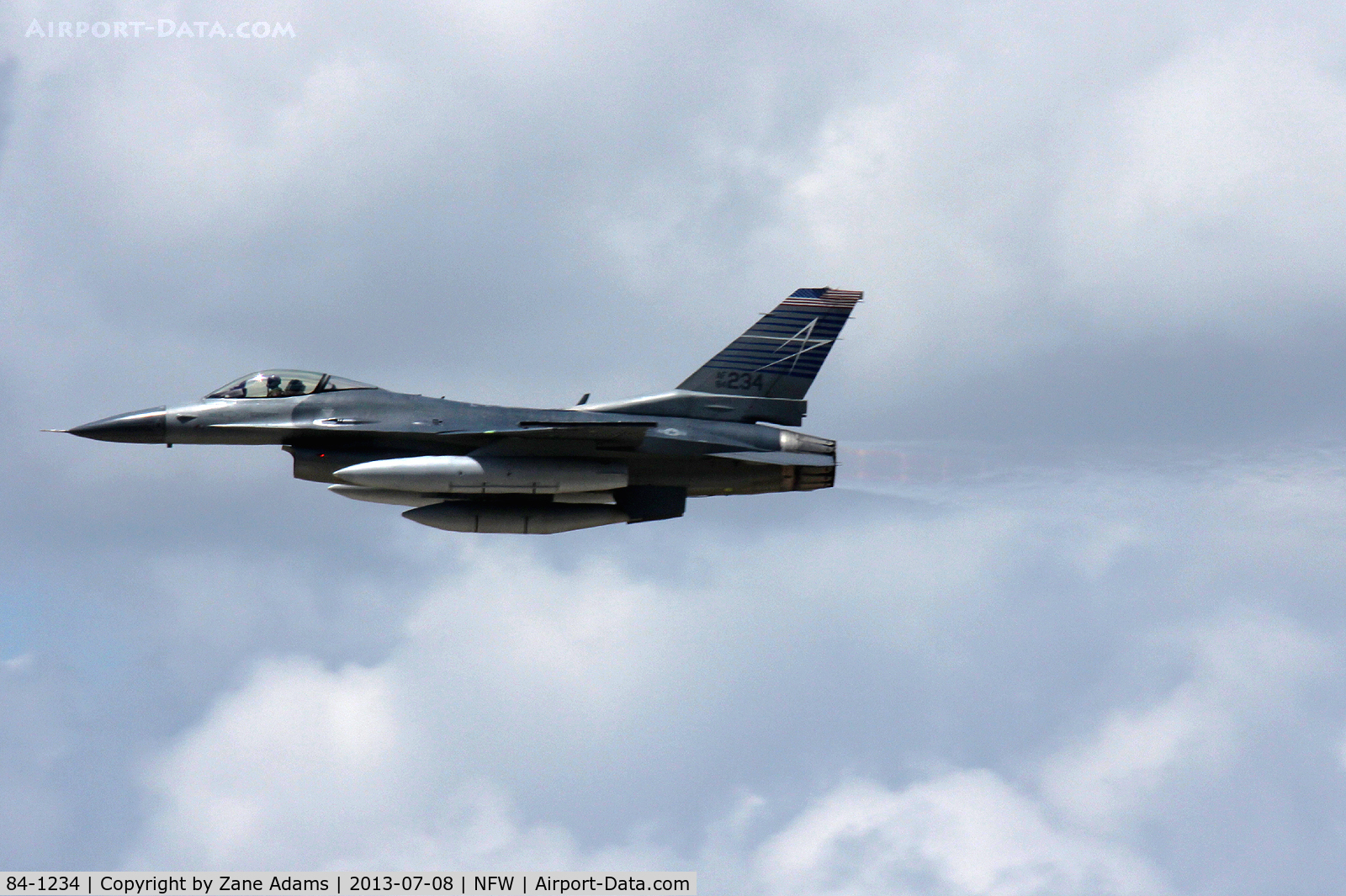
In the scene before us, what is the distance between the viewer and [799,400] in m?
25.9

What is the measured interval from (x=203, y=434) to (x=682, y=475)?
862 cm

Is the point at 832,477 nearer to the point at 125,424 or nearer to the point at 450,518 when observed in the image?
the point at 450,518

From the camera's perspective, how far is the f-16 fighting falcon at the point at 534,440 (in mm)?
24000

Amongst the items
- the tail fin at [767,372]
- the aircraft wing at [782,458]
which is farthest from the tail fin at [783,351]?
the aircraft wing at [782,458]

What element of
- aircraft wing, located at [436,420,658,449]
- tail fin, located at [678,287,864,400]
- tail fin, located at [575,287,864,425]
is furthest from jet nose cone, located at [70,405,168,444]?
tail fin, located at [678,287,864,400]

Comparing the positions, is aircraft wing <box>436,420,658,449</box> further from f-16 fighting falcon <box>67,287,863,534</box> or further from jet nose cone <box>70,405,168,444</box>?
jet nose cone <box>70,405,168,444</box>

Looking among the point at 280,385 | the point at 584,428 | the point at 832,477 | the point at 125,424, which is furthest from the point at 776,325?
the point at 125,424

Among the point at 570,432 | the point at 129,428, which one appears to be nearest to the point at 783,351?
the point at 570,432

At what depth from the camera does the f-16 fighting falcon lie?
78.7 feet

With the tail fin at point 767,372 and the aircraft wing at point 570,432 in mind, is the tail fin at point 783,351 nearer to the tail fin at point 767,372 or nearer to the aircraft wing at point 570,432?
the tail fin at point 767,372

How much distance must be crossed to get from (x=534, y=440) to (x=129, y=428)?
24.0 feet

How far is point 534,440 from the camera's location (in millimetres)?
24016

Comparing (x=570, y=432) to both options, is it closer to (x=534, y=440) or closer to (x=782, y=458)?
(x=534, y=440)

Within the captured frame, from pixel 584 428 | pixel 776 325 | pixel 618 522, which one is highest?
pixel 776 325
